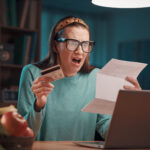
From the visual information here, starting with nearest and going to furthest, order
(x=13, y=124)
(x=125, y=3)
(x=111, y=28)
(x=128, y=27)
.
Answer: (x=13, y=124) → (x=125, y=3) → (x=128, y=27) → (x=111, y=28)

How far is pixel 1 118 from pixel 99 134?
3.51 ft

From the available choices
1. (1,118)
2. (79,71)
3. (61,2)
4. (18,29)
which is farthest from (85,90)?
(61,2)

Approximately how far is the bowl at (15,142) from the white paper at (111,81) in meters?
0.48

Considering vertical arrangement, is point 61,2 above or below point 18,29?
above

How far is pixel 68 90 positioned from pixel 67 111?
13cm

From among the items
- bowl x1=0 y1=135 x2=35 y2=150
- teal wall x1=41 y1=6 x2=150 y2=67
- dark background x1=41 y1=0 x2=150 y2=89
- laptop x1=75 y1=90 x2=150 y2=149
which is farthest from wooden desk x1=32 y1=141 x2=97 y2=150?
teal wall x1=41 y1=6 x2=150 y2=67

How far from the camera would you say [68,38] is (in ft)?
6.33

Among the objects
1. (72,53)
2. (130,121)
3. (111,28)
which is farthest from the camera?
(111,28)

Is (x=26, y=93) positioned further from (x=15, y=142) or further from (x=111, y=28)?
(x=111, y=28)

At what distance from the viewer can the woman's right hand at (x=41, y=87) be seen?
1.45m

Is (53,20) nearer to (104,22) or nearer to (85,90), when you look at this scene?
(104,22)

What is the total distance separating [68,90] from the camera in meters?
1.99

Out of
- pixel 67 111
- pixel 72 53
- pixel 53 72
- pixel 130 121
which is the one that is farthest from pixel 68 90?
pixel 130 121

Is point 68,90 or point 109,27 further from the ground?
point 109,27
